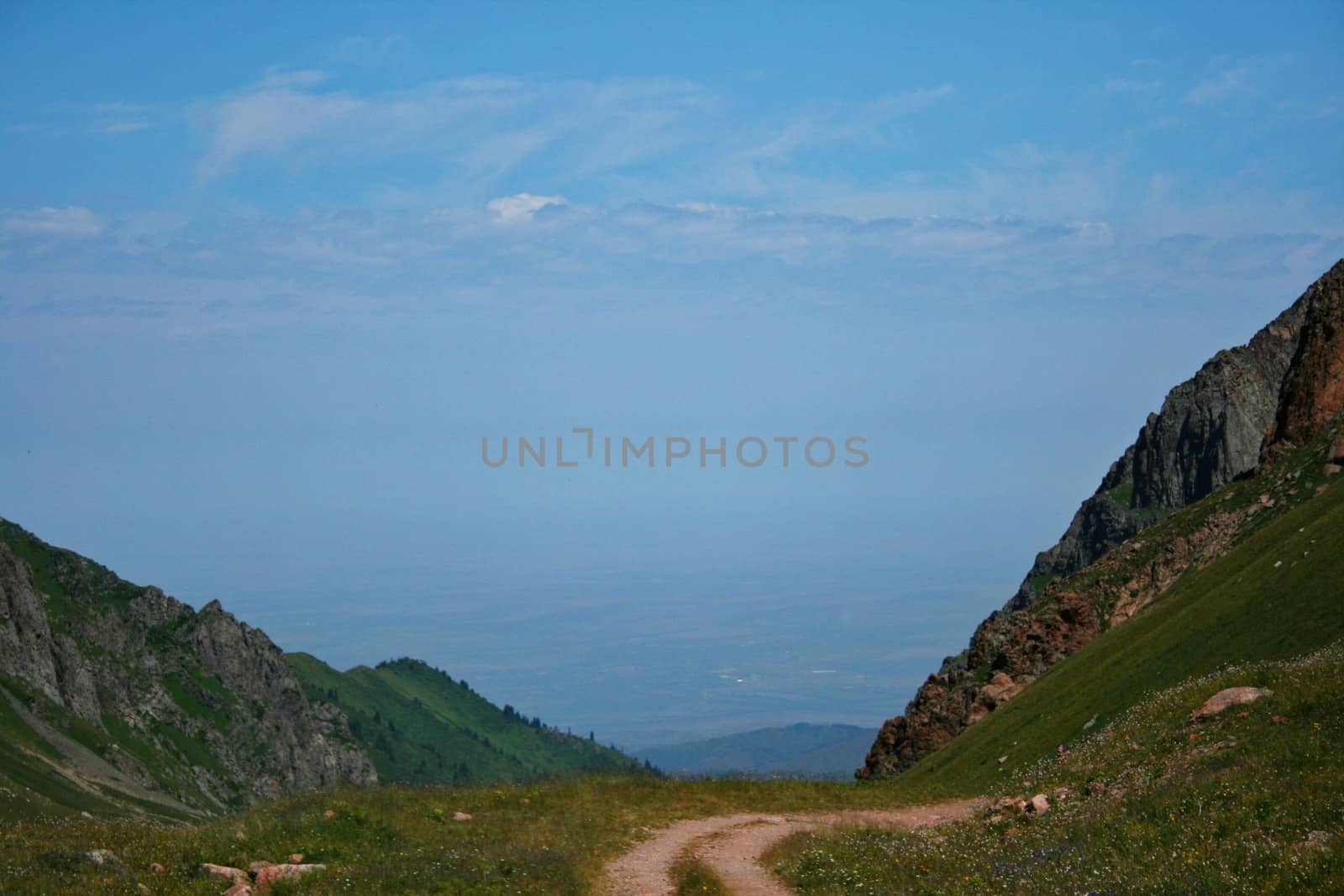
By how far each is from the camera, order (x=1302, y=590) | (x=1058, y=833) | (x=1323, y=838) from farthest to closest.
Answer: (x=1302, y=590)
(x=1058, y=833)
(x=1323, y=838)

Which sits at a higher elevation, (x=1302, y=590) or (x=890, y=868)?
(x=1302, y=590)

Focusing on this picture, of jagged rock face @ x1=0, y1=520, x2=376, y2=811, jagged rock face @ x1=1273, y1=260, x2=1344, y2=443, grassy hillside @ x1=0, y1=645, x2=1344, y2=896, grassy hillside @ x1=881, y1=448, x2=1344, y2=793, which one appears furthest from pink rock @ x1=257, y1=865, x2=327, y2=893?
jagged rock face @ x1=0, y1=520, x2=376, y2=811

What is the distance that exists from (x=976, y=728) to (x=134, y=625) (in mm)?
174938

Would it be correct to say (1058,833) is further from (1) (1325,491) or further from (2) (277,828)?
(1) (1325,491)

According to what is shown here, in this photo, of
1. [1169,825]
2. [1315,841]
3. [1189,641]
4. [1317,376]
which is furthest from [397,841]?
[1317,376]

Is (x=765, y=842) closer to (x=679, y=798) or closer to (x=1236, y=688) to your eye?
(x=679, y=798)

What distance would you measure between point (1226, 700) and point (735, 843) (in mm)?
14297

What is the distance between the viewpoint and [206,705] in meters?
193

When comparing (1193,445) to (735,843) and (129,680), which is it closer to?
(735,843)

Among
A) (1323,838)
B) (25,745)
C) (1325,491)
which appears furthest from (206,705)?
(1323,838)

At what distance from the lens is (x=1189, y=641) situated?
43.8 m

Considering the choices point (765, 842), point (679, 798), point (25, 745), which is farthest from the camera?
point (25, 745)

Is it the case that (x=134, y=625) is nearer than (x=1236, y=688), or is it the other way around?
(x=1236, y=688)

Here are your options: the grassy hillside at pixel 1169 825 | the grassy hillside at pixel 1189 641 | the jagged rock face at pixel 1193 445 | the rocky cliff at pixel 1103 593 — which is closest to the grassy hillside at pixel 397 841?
the grassy hillside at pixel 1169 825
